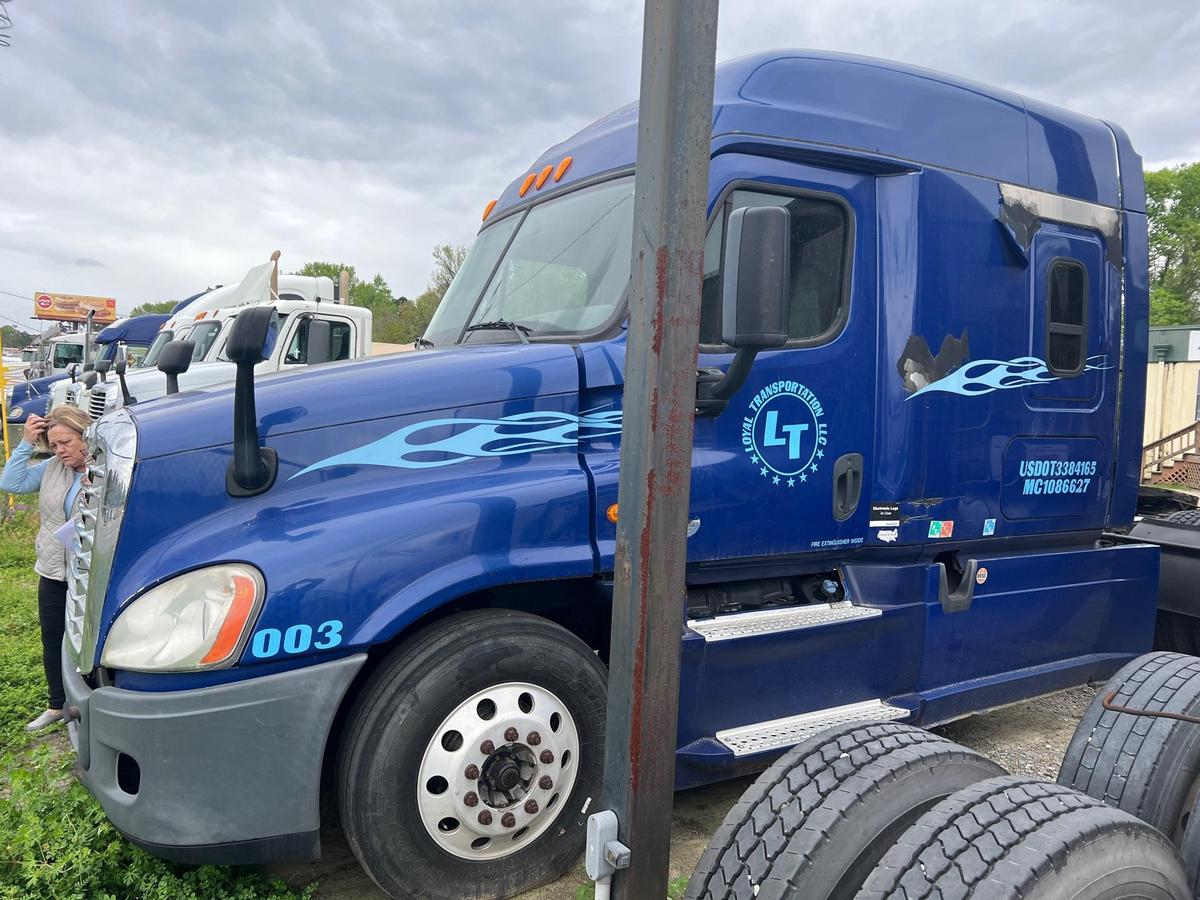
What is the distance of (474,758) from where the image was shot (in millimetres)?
2740

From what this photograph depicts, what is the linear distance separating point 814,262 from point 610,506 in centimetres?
138

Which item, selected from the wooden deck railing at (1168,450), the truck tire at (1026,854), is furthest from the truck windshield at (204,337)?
the wooden deck railing at (1168,450)

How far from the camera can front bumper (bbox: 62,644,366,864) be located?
2.48 meters

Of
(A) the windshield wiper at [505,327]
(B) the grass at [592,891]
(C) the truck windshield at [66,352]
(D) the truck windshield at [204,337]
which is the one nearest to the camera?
(B) the grass at [592,891]

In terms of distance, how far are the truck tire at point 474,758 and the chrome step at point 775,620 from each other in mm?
487

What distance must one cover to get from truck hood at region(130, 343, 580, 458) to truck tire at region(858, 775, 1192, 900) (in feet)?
6.17

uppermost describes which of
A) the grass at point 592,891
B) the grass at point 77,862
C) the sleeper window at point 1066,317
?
the sleeper window at point 1066,317

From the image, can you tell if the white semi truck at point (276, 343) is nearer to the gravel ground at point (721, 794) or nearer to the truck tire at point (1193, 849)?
the gravel ground at point (721, 794)

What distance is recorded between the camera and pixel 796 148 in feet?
11.4

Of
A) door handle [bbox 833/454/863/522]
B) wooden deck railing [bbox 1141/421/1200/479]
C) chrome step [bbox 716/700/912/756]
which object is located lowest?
chrome step [bbox 716/700/912/756]

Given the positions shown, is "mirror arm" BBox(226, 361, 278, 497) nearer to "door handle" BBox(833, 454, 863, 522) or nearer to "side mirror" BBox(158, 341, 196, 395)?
"side mirror" BBox(158, 341, 196, 395)

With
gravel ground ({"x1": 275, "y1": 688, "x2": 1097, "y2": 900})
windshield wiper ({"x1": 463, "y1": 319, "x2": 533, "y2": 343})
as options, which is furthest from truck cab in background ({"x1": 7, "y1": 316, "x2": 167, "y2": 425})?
gravel ground ({"x1": 275, "y1": 688, "x2": 1097, "y2": 900})

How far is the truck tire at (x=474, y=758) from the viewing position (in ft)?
8.72

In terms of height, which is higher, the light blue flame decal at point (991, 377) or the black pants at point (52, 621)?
the light blue flame decal at point (991, 377)
